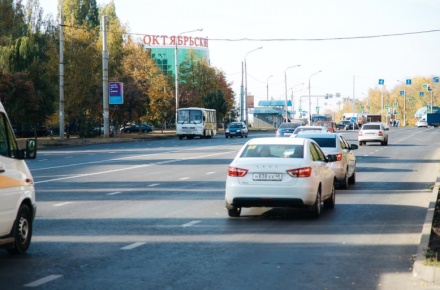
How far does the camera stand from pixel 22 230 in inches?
446

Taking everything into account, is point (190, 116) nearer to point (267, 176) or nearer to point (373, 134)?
point (373, 134)

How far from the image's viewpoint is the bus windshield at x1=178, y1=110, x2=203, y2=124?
7731 centimetres

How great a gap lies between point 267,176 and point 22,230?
5.27m

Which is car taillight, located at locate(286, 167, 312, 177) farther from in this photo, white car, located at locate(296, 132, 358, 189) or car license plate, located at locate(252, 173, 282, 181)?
white car, located at locate(296, 132, 358, 189)

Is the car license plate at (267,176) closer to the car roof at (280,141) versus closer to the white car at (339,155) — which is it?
the car roof at (280,141)

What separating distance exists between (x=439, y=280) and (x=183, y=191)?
13.1 m

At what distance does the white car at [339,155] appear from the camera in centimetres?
2227

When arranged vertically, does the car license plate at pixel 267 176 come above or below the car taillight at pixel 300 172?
below

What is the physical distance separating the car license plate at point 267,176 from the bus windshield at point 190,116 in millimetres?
Result: 61861

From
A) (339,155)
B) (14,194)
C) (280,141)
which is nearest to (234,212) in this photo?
(280,141)

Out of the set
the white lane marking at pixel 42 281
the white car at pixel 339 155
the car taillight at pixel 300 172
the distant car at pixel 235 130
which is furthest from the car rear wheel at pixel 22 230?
the distant car at pixel 235 130

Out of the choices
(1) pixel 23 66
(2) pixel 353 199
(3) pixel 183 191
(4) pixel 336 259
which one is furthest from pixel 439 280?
(1) pixel 23 66

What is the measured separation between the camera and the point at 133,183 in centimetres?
2475

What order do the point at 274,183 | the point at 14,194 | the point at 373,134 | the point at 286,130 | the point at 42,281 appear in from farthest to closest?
the point at 286,130, the point at 373,134, the point at 274,183, the point at 14,194, the point at 42,281
